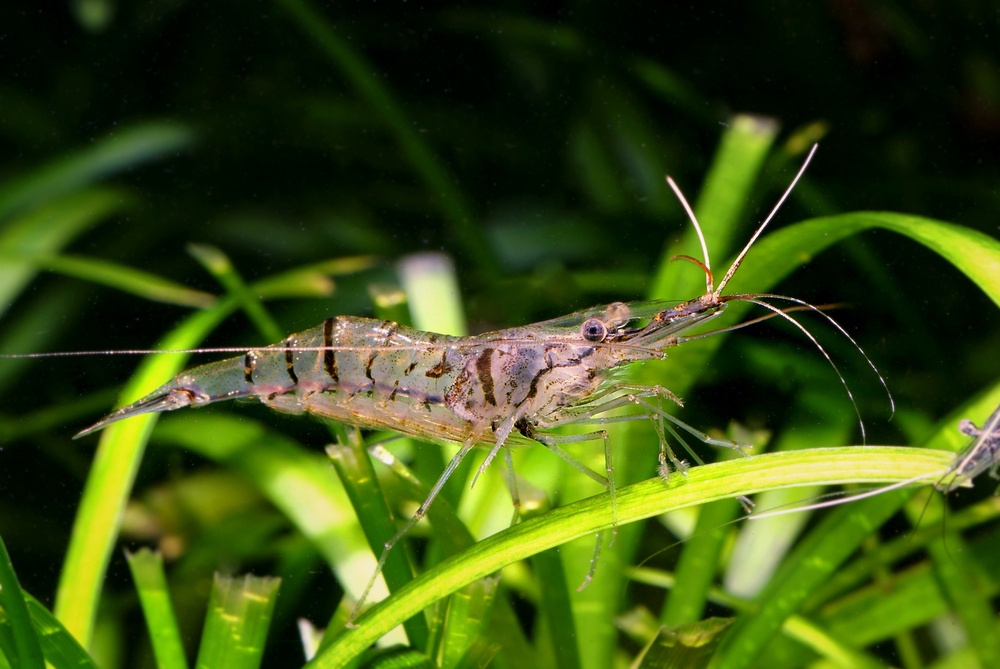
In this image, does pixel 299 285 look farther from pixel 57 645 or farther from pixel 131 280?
pixel 57 645

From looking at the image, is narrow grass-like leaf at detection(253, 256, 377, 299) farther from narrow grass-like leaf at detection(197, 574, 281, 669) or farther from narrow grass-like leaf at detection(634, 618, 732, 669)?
narrow grass-like leaf at detection(634, 618, 732, 669)

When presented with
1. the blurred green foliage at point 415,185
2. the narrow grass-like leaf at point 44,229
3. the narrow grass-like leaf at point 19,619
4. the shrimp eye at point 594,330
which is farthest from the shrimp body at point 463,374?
the narrow grass-like leaf at point 44,229

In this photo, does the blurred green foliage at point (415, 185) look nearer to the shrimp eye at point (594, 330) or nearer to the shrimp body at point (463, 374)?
the shrimp body at point (463, 374)

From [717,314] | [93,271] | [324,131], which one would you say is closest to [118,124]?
[324,131]

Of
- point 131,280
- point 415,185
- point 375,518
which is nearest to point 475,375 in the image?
point 375,518

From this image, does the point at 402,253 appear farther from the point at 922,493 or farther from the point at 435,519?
the point at 922,493
